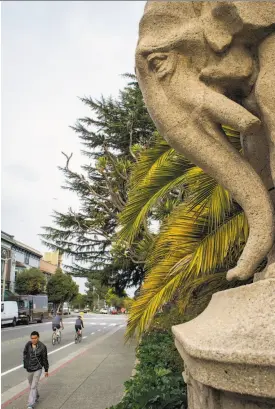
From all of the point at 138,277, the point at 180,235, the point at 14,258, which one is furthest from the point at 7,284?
the point at 180,235

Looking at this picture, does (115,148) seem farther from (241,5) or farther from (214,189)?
(241,5)

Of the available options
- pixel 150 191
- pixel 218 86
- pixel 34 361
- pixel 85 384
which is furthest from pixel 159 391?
pixel 85 384

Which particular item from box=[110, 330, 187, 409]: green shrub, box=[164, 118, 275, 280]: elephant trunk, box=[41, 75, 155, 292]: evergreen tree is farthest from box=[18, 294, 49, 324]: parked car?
box=[164, 118, 275, 280]: elephant trunk

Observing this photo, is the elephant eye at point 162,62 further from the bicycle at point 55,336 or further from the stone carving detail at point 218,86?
the bicycle at point 55,336

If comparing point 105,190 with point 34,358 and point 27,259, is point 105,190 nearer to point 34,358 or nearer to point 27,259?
point 34,358

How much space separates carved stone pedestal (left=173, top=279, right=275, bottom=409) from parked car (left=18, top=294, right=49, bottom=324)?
117 feet

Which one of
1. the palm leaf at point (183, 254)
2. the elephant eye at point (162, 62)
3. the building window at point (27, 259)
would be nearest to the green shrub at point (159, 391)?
Answer: the palm leaf at point (183, 254)

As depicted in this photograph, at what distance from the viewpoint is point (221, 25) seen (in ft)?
7.79

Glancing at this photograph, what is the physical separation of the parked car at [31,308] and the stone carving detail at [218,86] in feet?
117

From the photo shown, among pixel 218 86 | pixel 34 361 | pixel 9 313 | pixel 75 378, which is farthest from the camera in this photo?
pixel 9 313

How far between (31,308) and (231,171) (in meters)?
37.6

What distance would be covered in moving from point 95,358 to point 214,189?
418 inches

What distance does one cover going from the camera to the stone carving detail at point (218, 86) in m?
2.23

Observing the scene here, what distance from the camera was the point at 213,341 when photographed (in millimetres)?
1731
